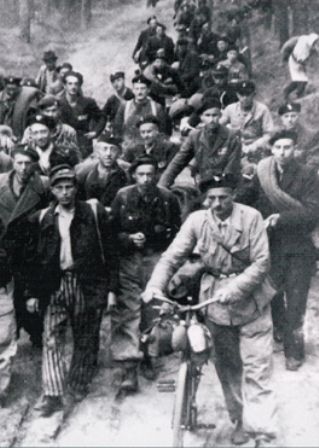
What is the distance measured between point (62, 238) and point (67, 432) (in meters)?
1.58

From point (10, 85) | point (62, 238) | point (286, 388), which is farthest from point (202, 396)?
point (10, 85)

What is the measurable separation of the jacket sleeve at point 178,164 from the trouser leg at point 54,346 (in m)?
1.72

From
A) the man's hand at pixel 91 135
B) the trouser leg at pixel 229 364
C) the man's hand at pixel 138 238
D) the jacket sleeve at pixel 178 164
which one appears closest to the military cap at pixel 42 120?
the jacket sleeve at pixel 178 164

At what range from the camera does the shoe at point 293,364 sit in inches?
273

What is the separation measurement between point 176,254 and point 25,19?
15474 mm

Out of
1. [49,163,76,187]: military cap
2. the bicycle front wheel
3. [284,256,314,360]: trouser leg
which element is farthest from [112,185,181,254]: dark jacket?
the bicycle front wheel

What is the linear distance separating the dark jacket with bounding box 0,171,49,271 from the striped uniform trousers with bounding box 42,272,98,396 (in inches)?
18.2

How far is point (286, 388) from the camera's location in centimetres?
662

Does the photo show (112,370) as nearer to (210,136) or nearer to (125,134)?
(210,136)

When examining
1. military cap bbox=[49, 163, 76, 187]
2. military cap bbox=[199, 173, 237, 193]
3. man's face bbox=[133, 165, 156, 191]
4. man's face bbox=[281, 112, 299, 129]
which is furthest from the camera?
man's face bbox=[281, 112, 299, 129]

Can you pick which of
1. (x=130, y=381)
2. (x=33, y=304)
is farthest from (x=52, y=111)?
(x=130, y=381)

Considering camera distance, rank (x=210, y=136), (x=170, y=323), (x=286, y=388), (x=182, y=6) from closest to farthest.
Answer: (x=170, y=323) < (x=286, y=388) < (x=210, y=136) < (x=182, y=6)

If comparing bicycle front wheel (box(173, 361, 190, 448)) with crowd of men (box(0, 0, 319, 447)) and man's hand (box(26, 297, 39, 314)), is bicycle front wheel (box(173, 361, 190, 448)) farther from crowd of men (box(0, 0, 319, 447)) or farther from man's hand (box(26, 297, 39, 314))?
man's hand (box(26, 297, 39, 314))

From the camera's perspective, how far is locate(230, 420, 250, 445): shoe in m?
5.65
